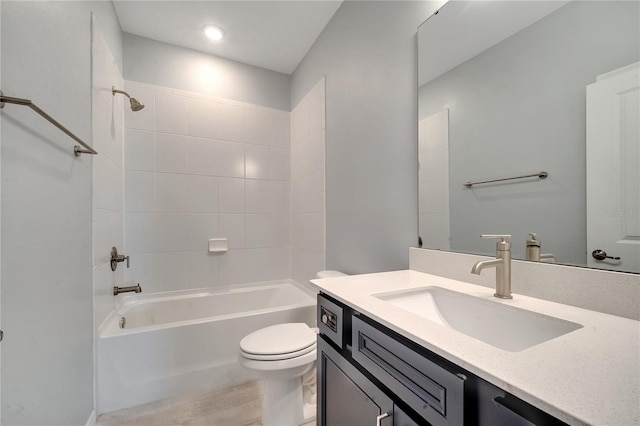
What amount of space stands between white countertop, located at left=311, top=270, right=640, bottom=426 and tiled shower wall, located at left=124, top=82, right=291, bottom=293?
6.32 feet

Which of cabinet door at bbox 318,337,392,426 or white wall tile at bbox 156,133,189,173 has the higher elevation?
white wall tile at bbox 156,133,189,173

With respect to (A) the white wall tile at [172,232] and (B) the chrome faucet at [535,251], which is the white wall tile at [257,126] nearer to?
(A) the white wall tile at [172,232]

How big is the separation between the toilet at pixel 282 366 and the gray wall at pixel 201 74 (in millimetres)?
2119

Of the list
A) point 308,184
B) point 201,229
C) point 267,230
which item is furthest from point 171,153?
point 308,184

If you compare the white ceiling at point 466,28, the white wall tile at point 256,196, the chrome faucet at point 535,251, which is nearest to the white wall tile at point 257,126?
the white wall tile at point 256,196

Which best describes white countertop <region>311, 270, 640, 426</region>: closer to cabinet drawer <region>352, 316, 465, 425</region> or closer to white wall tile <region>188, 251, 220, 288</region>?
cabinet drawer <region>352, 316, 465, 425</region>

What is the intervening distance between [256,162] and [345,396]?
2.14 meters

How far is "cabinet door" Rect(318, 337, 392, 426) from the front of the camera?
678 mm

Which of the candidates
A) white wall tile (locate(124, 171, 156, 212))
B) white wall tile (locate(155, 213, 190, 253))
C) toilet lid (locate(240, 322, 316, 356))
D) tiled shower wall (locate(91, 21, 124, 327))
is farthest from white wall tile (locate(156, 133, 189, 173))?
toilet lid (locate(240, 322, 316, 356))

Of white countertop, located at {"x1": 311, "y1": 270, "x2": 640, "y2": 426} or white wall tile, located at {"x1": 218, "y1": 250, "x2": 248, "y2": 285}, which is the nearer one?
white countertop, located at {"x1": 311, "y1": 270, "x2": 640, "y2": 426}

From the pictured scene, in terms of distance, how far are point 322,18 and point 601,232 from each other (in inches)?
81.5

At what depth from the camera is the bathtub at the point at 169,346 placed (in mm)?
1512

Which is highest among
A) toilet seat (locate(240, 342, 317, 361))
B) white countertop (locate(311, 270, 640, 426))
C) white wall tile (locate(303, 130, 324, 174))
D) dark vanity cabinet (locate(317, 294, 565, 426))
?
white wall tile (locate(303, 130, 324, 174))

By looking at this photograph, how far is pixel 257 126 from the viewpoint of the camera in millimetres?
2533
